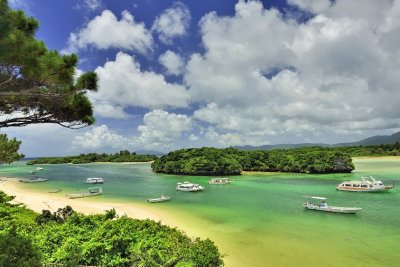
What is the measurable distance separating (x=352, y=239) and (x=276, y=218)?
25.1ft

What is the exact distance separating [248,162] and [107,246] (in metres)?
78.1

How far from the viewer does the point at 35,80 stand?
9898 mm

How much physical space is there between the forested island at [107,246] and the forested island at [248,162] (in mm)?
64003

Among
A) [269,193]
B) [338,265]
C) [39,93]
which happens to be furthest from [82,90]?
[269,193]

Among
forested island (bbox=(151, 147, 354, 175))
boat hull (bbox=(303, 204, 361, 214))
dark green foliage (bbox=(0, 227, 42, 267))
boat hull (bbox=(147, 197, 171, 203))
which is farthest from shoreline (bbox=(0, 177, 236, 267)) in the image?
forested island (bbox=(151, 147, 354, 175))

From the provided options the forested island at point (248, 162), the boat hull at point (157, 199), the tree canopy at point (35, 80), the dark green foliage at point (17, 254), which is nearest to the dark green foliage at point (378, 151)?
the forested island at point (248, 162)

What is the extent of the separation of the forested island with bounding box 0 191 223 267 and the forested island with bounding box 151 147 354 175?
64003 mm

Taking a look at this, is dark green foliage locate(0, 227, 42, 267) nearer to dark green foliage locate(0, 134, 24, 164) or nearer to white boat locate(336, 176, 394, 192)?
dark green foliage locate(0, 134, 24, 164)

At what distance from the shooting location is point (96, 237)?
41.9ft

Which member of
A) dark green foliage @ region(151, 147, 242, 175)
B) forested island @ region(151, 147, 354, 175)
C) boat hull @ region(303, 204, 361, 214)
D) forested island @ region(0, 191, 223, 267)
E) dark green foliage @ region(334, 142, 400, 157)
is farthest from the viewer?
dark green foliage @ region(334, 142, 400, 157)

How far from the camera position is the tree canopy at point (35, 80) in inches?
323

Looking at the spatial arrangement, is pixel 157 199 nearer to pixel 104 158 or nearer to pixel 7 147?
pixel 7 147

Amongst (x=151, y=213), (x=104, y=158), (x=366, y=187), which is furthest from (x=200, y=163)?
(x=104, y=158)

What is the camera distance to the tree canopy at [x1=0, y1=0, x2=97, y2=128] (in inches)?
323
